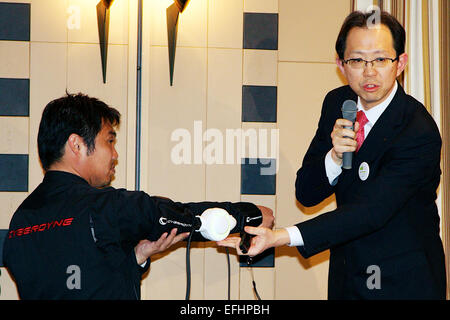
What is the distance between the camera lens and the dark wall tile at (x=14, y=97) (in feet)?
7.93

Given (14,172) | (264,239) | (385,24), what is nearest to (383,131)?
(385,24)

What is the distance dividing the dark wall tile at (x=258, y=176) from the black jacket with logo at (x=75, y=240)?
3.10 feet

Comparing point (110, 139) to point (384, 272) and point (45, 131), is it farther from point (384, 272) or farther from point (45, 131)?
point (384, 272)

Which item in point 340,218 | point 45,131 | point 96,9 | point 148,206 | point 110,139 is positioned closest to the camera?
point 340,218

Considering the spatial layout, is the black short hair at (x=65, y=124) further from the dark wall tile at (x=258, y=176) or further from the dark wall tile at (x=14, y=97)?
the dark wall tile at (x=258, y=176)

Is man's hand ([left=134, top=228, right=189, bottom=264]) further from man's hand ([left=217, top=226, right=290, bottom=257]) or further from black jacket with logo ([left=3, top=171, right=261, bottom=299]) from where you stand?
man's hand ([left=217, top=226, right=290, bottom=257])

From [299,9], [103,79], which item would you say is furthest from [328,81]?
[103,79]

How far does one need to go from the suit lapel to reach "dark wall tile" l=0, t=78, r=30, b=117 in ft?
5.14

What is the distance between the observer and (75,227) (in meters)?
1.50

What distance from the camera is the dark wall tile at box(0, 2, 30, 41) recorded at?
2.41 meters

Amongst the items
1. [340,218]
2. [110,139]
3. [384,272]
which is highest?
[110,139]

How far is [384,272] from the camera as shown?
1.52 m

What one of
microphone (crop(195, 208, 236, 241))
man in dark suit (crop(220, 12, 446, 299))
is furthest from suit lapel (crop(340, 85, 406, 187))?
microphone (crop(195, 208, 236, 241))
